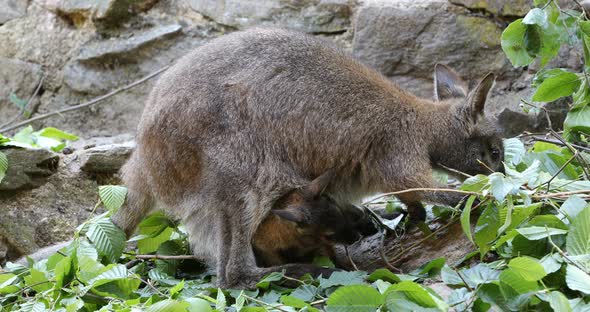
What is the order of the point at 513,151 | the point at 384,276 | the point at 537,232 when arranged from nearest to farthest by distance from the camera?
the point at 537,232 → the point at 384,276 → the point at 513,151

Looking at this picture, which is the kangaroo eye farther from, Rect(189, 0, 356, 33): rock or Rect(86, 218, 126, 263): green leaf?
Rect(86, 218, 126, 263): green leaf

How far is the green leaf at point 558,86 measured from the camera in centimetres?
502

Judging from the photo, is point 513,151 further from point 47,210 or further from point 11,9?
point 11,9

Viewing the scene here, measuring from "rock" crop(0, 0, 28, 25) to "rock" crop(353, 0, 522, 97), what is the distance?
8.81 feet

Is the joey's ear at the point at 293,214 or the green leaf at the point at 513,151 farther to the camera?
the green leaf at the point at 513,151

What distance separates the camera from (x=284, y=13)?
6.91 metres

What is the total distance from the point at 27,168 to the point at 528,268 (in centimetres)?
360

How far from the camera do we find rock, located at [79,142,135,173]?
629 centimetres

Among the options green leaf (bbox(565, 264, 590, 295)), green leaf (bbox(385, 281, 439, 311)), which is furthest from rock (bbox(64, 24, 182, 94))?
green leaf (bbox(565, 264, 590, 295))

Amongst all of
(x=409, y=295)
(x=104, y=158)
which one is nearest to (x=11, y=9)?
(x=104, y=158)

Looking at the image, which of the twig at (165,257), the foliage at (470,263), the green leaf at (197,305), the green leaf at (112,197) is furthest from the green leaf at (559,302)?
the green leaf at (112,197)

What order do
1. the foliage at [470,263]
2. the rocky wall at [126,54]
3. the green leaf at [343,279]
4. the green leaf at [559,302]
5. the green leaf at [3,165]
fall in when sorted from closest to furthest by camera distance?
1. the green leaf at [559,302]
2. the foliage at [470,263]
3. the green leaf at [343,279]
4. the green leaf at [3,165]
5. the rocky wall at [126,54]

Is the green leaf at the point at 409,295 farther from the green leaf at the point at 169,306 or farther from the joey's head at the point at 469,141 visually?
the joey's head at the point at 469,141

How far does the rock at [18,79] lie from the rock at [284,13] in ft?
4.48
